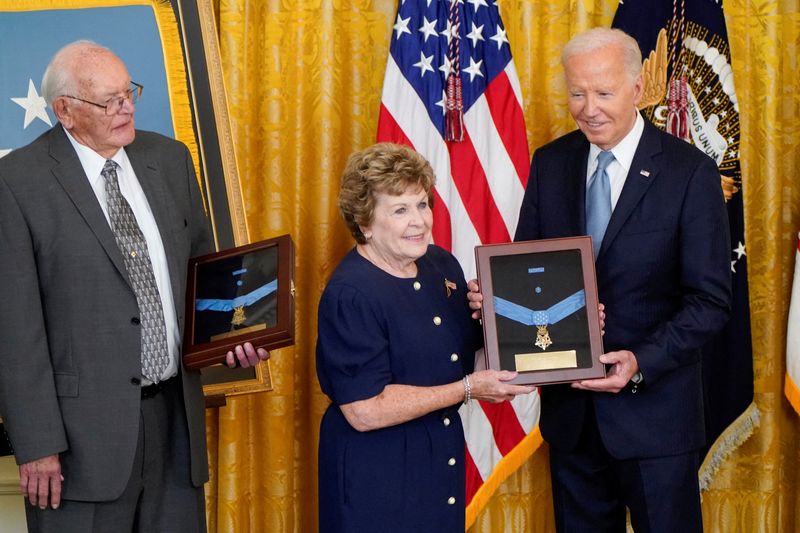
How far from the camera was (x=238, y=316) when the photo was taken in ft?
8.53

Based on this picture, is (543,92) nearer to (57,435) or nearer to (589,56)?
(589,56)

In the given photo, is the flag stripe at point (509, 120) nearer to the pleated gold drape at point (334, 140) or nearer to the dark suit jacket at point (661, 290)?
the pleated gold drape at point (334, 140)

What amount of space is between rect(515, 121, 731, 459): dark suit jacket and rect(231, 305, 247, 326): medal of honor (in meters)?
0.99

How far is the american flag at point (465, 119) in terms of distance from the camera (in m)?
3.69

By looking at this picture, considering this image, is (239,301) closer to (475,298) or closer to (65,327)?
(65,327)

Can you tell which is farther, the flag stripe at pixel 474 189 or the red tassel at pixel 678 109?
the flag stripe at pixel 474 189

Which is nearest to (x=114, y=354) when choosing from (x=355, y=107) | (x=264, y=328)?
(x=264, y=328)

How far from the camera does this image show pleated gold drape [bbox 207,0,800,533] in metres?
3.84

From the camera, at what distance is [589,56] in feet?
9.07

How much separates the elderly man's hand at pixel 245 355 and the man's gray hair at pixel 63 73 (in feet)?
2.64

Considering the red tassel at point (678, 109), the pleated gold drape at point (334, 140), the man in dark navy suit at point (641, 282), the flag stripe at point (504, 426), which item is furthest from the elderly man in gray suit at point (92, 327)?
the red tassel at point (678, 109)

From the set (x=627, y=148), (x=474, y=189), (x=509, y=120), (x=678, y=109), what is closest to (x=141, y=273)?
(x=627, y=148)

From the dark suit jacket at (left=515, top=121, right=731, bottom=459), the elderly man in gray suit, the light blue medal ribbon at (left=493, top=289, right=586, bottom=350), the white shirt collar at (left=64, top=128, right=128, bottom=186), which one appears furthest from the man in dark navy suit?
the white shirt collar at (left=64, top=128, right=128, bottom=186)

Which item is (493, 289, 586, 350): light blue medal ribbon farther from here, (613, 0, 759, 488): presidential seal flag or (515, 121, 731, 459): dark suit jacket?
(613, 0, 759, 488): presidential seal flag
